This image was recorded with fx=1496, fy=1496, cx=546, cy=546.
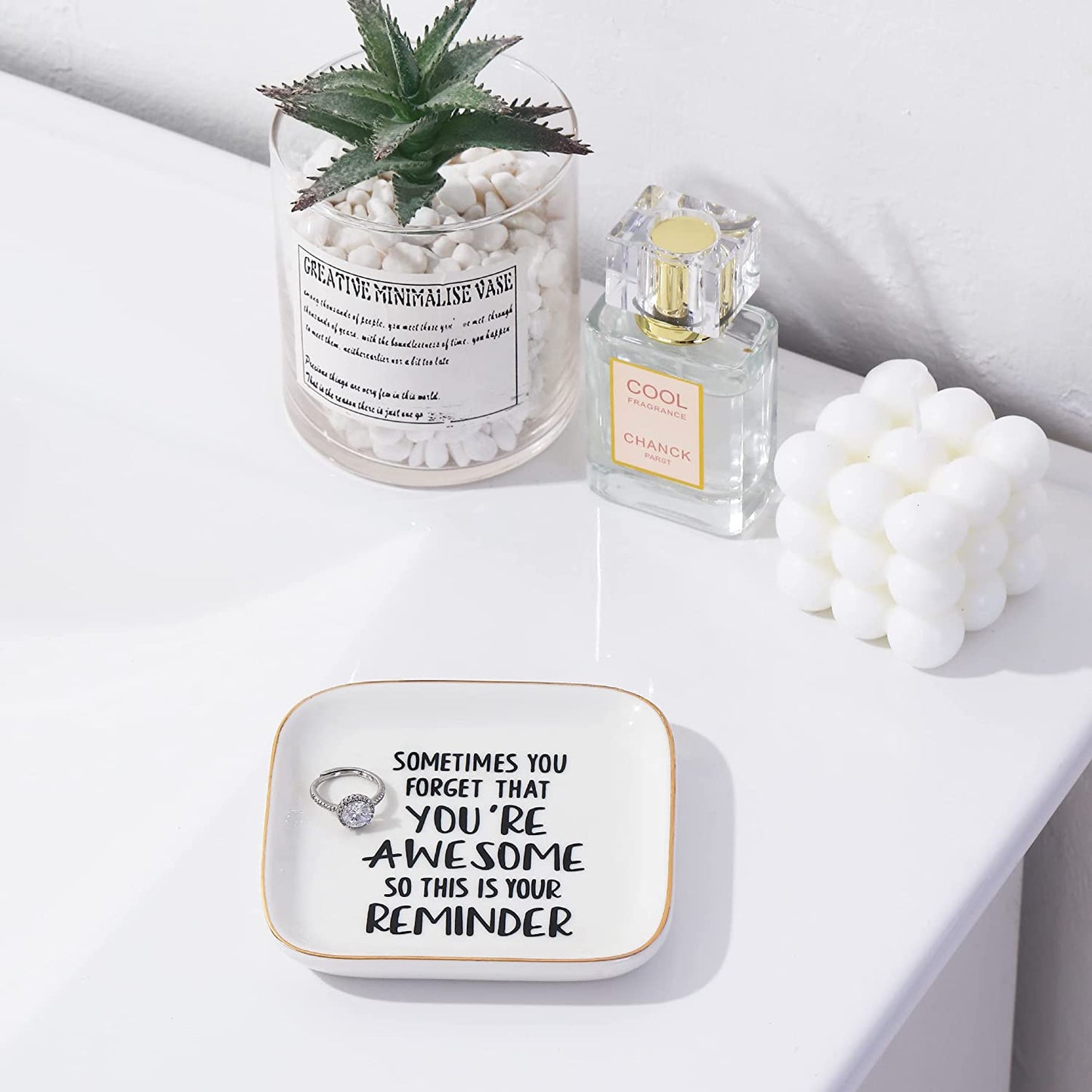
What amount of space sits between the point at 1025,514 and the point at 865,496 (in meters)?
0.06

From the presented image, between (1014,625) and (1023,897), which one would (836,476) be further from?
(1023,897)

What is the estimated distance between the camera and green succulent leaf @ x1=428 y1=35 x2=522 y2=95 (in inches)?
19.7

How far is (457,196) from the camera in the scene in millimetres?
520

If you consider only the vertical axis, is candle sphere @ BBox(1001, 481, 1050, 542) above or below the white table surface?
above

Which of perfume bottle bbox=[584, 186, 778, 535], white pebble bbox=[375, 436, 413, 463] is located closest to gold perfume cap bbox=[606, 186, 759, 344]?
perfume bottle bbox=[584, 186, 778, 535]

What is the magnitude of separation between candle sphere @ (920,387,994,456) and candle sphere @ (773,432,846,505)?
0.11 feet

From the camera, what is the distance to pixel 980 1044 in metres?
0.68

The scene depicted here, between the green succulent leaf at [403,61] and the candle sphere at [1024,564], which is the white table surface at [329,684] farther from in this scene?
the green succulent leaf at [403,61]

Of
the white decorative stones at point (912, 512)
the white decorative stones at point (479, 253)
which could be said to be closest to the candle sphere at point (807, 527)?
the white decorative stones at point (912, 512)

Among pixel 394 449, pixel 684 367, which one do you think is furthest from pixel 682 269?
pixel 394 449

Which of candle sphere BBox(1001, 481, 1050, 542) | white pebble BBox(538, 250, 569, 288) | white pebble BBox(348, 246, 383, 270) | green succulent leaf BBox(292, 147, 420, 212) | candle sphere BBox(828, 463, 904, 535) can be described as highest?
green succulent leaf BBox(292, 147, 420, 212)

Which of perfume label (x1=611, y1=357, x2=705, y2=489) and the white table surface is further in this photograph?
perfume label (x1=611, y1=357, x2=705, y2=489)

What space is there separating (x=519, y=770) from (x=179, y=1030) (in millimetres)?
127

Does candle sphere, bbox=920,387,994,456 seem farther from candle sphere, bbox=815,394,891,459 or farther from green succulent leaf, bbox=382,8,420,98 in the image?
green succulent leaf, bbox=382,8,420,98
